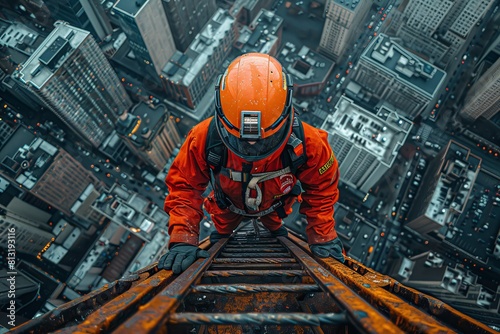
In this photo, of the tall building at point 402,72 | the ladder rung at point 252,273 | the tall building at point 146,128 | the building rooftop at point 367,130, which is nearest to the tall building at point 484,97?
the tall building at point 402,72

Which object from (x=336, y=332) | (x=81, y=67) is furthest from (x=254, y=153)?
(x=81, y=67)

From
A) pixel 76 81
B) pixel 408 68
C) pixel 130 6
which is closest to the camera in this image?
pixel 130 6

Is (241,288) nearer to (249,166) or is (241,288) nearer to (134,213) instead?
(249,166)

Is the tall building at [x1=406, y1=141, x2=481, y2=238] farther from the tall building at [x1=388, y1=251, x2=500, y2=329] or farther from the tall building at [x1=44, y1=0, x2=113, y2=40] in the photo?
the tall building at [x1=44, y1=0, x2=113, y2=40]

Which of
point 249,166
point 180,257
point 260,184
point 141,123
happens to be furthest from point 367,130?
point 180,257

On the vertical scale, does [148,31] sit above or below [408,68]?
below

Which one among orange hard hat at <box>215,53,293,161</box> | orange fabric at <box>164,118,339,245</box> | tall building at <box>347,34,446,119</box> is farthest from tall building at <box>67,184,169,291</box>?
orange hard hat at <box>215,53,293,161</box>

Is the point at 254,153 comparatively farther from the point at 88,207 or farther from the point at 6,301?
the point at 88,207
